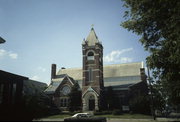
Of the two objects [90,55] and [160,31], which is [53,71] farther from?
[160,31]

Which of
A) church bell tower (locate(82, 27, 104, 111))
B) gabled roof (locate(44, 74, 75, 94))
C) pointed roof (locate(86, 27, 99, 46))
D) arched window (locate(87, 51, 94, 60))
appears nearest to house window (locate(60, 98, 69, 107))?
gabled roof (locate(44, 74, 75, 94))

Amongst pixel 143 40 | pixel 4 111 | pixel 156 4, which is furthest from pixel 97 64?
pixel 4 111

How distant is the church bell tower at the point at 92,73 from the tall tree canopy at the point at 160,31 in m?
26.2

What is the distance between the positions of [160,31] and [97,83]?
29.5 m

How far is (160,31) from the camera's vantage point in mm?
18047

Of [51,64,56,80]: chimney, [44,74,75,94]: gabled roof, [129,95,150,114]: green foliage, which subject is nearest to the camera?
[129,95,150,114]: green foliage

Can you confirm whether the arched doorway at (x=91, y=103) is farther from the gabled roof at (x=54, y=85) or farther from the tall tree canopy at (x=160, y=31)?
the tall tree canopy at (x=160, y=31)

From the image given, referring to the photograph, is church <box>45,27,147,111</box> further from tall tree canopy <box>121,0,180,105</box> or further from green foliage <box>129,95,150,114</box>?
tall tree canopy <box>121,0,180,105</box>

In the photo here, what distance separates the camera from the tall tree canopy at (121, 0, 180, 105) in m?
14.9

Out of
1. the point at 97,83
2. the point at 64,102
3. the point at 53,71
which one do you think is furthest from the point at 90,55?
the point at 53,71

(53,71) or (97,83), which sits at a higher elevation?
(53,71)

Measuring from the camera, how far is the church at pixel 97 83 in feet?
150

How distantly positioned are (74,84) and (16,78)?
3092cm

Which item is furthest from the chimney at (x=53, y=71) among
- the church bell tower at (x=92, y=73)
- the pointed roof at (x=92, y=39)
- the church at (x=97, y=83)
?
the pointed roof at (x=92, y=39)
